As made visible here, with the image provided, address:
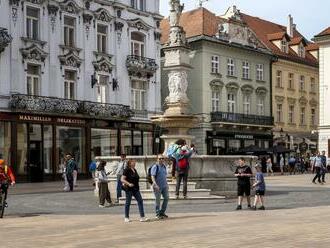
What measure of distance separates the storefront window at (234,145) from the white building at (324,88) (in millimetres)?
7154

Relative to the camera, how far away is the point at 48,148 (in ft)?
136

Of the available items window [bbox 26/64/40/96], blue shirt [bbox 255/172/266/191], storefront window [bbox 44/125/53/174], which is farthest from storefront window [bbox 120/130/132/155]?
blue shirt [bbox 255/172/266/191]

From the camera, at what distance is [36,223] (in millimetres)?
16234

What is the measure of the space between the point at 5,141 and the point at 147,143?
1293 centimetres

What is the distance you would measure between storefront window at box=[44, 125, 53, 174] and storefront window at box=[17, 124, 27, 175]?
158cm

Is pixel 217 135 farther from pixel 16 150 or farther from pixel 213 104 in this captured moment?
pixel 16 150

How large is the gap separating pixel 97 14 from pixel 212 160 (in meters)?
24.9

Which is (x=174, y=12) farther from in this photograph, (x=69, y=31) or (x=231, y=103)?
(x=231, y=103)

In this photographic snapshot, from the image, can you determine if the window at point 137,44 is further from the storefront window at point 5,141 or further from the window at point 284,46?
the window at point 284,46

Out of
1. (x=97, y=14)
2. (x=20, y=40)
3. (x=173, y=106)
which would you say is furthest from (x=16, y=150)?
(x=173, y=106)

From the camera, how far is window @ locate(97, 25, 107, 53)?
45.8 metres

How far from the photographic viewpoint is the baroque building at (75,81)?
129ft

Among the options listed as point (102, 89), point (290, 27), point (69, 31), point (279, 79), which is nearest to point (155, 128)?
point (102, 89)

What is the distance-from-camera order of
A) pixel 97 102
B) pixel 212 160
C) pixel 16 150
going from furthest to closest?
pixel 97 102 < pixel 16 150 < pixel 212 160
